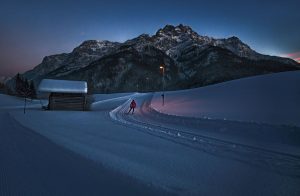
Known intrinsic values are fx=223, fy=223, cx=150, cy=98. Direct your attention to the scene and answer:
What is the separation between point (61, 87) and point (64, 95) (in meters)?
1.45

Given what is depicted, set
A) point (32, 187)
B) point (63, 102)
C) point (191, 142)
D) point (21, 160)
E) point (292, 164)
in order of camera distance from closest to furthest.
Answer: point (32, 187)
point (21, 160)
point (292, 164)
point (191, 142)
point (63, 102)

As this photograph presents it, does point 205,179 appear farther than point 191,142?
No

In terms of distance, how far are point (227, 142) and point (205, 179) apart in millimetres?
5000

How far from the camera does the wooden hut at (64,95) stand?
1443 inches

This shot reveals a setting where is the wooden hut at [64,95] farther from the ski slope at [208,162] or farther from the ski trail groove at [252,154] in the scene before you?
the ski trail groove at [252,154]

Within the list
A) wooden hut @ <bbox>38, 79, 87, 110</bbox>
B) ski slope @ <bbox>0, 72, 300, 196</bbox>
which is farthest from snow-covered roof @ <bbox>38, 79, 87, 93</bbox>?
ski slope @ <bbox>0, 72, 300, 196</bbox>

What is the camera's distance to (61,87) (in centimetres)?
3731

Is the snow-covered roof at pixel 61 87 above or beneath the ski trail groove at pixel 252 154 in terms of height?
above

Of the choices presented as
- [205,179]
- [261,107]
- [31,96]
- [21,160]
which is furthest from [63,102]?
[31,96]

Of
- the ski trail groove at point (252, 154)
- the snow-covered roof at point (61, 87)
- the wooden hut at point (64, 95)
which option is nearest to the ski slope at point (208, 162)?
the ski trail groove at point (252, 154)

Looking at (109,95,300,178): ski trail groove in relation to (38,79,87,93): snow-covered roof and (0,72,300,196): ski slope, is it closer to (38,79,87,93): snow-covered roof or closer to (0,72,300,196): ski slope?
(0,72,300,196): ski slope

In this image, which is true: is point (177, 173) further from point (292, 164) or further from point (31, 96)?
point (31, 96)

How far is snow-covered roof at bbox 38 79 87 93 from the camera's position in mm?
36625

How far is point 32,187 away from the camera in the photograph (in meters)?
4.38
